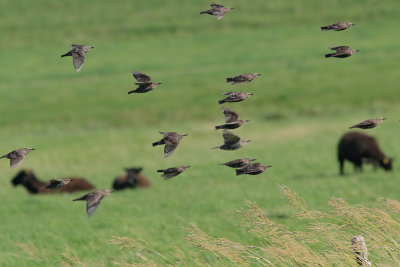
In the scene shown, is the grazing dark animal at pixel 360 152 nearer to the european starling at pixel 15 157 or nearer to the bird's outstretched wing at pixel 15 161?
the european starling at pixel 15 157

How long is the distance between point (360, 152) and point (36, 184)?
9695 mm

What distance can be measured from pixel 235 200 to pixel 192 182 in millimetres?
4660

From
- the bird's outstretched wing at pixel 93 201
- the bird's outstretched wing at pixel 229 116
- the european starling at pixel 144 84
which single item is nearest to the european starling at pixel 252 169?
the bird's outstretched wing at pixel 229 116

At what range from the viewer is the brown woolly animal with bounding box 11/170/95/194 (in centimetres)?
2139

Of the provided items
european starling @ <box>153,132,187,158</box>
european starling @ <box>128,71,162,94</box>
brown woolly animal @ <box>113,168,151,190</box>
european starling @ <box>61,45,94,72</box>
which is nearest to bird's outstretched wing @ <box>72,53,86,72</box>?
european starling @ <box>61,45,94,72</box>

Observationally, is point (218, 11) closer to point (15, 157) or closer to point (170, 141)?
point (170, 141)

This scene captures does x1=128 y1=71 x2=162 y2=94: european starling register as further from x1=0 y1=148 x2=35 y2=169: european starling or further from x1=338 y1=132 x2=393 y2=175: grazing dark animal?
x1=338 y1=132 x2=393 y2=175: grazing dark animal

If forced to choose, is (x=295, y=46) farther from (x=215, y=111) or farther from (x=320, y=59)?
(x=215, y=111)

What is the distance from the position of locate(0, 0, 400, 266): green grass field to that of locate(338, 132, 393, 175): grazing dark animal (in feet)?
1.92

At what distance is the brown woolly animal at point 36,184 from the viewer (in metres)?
21.4

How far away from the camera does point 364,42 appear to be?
57562mm

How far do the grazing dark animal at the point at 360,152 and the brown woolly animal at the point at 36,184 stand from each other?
7344 mm

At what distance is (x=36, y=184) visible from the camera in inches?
889

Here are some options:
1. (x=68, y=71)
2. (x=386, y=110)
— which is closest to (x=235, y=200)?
(x=386, y=110)
